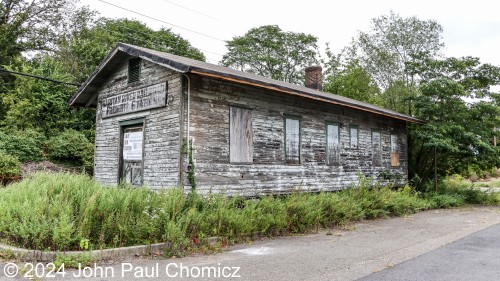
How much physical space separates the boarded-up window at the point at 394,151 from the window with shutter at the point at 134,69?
1275cm

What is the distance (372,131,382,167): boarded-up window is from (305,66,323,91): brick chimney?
4.86 m

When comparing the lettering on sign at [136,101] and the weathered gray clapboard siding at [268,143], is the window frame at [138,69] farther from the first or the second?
the weathered gray clapboard siding at [268,143]

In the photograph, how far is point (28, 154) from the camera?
1808cm

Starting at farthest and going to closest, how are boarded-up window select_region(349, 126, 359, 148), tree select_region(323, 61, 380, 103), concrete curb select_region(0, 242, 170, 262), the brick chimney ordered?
tree select_region(323, 61, 380, 103)
the brick chimney
boarded-up window select_region(349, 126, 359, 148)
concrete curb select_region(0, 242, 170, 262)

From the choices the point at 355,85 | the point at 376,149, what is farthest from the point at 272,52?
the point at 376,149

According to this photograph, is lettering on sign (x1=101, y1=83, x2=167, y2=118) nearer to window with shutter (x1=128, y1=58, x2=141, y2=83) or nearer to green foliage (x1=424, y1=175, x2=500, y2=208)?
window with shutter (x1=128, y1=58, x2=141, y2=83)

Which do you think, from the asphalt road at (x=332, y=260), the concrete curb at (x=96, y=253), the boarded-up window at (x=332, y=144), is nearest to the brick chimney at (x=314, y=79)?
the boarded-up window at (x=332, y=144)

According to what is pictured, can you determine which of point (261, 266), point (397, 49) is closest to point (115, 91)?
point (261, 266)

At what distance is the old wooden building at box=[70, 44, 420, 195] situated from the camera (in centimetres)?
1021

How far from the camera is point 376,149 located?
1748 cm

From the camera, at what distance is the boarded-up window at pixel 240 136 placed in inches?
436

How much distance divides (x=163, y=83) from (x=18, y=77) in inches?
588

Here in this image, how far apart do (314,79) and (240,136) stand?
11219 millimetres

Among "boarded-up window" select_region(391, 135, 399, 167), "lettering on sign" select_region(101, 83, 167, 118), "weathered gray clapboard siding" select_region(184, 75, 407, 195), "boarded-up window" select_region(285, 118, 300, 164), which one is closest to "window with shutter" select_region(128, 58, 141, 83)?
"lettering on sign" select_region(101, 83, 167, 118)
